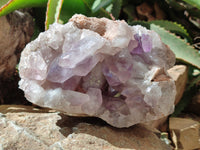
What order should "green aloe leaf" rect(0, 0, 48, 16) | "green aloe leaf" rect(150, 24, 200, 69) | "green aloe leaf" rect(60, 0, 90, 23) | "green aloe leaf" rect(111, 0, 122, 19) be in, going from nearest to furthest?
1. "green aloe leaf" rect(0, 0, 48, 16)
2. "green aloe leaf" rect(60, 0, 90, 23)
3. "green aloe leaf" rect(150, 24, 200, 69)
4. "green aloe leaf" rect(111, 0, 122, 19)

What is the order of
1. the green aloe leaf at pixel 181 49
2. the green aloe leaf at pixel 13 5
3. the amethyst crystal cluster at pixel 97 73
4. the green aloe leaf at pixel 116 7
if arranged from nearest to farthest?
the amethyst crystal cluster at pixel 97 73, the green aloe leaf at pixel 13 5, the green aloe leaf at pixel 181 49, the green aloe leaf at pixel 116 7

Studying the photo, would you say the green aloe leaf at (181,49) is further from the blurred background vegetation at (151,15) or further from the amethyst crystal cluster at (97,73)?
the amethyst crystal cluster at (97,73)

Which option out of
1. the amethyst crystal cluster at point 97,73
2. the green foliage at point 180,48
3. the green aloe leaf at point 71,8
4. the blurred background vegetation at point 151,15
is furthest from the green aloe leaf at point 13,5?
the green foliage at point 180,48

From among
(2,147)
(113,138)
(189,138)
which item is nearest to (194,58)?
(189,138)

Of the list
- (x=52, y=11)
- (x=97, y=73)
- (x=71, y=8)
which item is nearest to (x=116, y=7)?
(x=71, y=8)

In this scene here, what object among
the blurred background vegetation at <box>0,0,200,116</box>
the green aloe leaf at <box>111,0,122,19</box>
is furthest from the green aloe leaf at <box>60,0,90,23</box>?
the green aloe leaf at <box>111,0,122,19</box>

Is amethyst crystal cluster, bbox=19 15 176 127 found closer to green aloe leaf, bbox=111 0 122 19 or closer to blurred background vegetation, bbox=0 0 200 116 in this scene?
blurred background vegetation, bbox=0 0 200 116

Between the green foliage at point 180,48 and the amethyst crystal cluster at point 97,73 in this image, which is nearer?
the amethyst crystal cluster at point 97,73

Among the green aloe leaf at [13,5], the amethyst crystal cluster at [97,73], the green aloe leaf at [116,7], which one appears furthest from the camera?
the green aloe leaf at [116,7]
